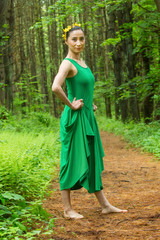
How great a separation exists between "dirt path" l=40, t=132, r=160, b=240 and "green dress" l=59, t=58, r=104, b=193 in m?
0.43

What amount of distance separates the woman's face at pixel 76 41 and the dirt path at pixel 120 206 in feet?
7.14

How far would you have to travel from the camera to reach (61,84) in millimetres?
3436

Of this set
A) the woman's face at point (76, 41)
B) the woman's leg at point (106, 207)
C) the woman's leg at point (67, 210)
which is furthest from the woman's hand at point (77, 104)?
the woman's leg at point (106, 207)

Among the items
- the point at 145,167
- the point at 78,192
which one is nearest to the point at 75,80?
the point at 78,192

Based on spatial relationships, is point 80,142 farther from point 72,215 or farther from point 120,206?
point 120,206

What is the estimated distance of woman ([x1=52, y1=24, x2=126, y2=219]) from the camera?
3.47 metres

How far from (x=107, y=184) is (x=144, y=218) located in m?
2.15

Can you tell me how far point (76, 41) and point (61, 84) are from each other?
694 mm

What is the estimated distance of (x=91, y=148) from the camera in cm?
366

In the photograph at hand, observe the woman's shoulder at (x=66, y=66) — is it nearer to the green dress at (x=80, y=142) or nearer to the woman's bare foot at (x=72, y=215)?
the green dress at (x=80, y=142)

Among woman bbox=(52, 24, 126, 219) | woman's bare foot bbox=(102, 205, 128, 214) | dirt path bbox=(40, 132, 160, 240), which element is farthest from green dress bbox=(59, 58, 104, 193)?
dirt path bbox=(40, 132, 160, 240)

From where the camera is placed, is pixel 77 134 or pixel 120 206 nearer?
pixel 77 134

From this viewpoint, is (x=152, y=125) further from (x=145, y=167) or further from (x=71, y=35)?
Result: (x=71, y=35)

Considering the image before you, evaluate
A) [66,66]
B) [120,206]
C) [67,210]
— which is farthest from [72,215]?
[66,66]
